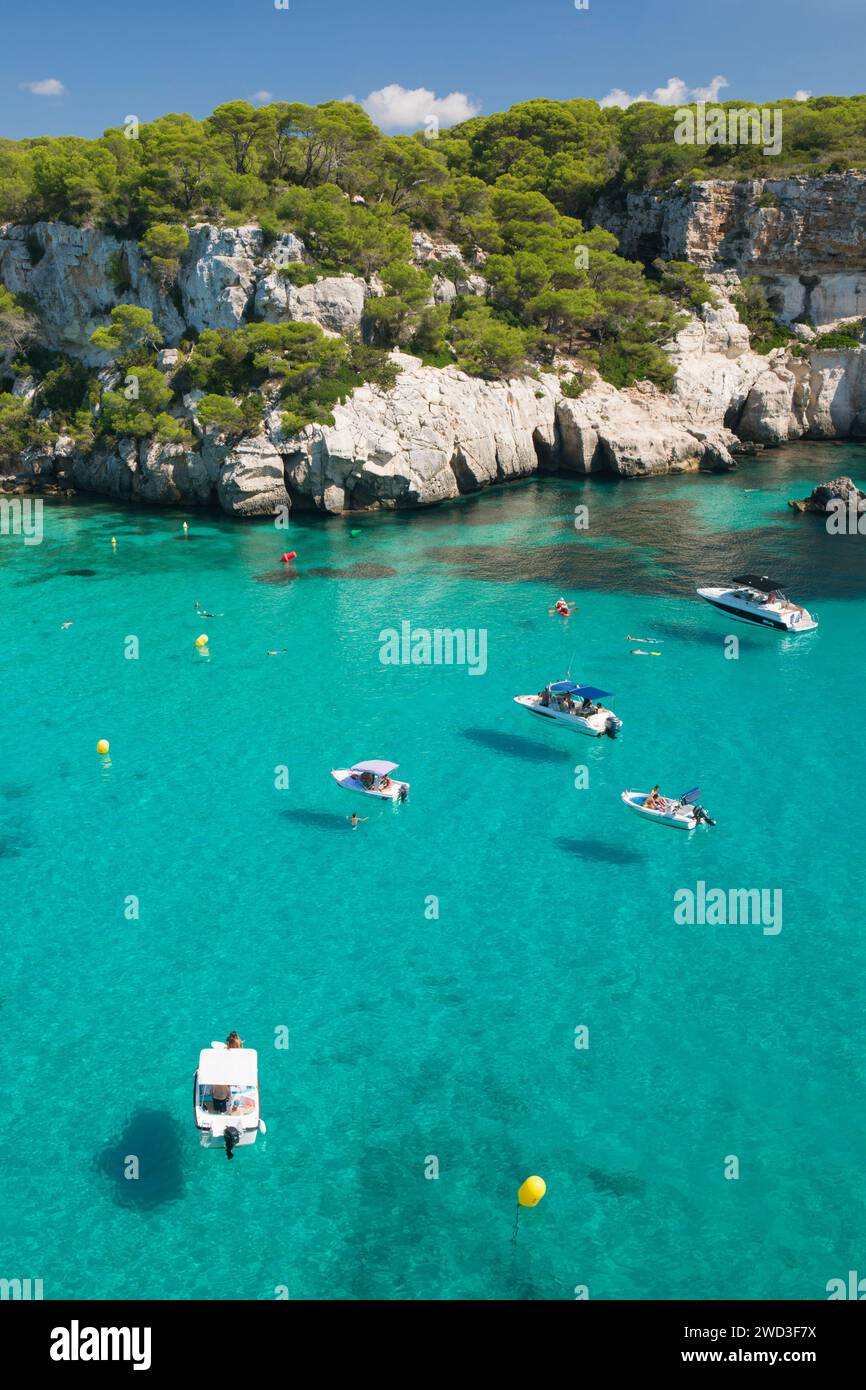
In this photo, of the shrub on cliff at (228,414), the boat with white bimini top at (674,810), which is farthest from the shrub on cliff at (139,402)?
the boat with white bimini top at (674,810)

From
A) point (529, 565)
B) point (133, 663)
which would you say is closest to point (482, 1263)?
point (133, 663)

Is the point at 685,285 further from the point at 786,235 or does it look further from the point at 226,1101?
the point at 226,1101

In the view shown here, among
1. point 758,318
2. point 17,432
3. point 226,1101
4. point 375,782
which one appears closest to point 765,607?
point 375,782

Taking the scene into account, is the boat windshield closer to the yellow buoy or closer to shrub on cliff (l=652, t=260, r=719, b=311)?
the yellow buoy

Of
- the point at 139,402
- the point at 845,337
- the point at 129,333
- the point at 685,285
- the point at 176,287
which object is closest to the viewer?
the point at 139,402

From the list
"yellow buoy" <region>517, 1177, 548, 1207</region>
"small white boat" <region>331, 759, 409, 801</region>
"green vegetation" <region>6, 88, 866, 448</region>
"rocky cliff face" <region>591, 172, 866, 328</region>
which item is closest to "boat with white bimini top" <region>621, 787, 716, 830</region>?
"small white boat" <region>331, 759, 409, 801</region>

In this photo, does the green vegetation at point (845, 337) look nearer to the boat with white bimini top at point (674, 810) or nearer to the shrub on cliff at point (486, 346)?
the shrub on cliff at point (486, 346)

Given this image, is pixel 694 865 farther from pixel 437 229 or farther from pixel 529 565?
pixel 437 229
